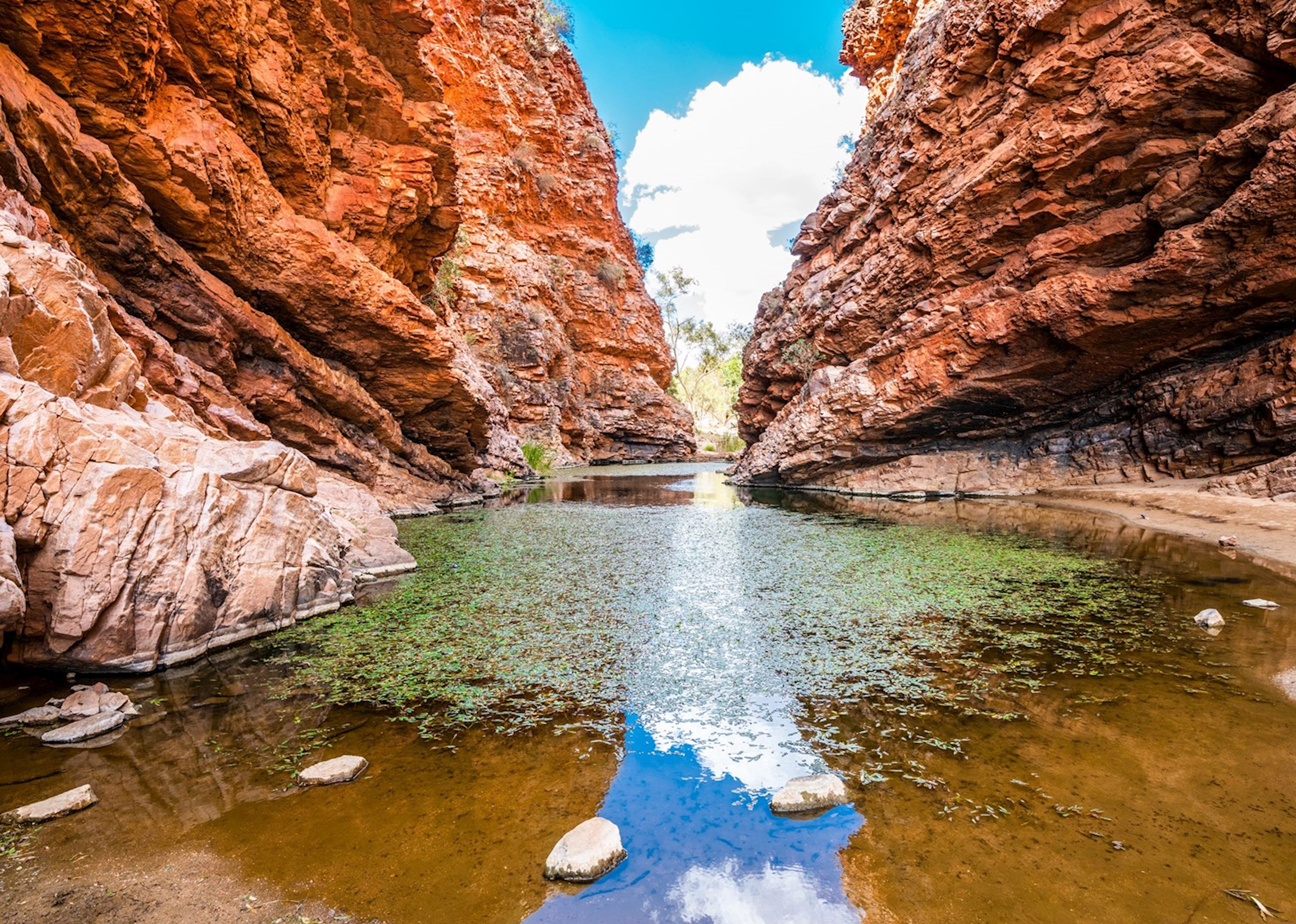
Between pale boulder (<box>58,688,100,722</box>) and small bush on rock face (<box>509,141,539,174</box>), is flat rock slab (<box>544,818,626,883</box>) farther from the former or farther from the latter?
small bush on rock face (<box>509,141,539,174</box>)

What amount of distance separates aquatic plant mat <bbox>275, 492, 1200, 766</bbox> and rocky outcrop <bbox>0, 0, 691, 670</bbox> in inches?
45.8

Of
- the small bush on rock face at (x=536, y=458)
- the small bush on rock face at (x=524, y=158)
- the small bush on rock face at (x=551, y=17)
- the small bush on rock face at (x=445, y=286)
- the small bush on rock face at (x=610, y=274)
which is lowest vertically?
the small bush on rock face at (x=536, y=458)

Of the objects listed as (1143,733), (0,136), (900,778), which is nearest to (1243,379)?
(1143,733)

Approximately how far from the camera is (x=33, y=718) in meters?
3.34

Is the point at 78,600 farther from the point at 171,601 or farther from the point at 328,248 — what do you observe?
the point at 328,248

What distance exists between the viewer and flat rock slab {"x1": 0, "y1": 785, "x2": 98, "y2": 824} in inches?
97.7

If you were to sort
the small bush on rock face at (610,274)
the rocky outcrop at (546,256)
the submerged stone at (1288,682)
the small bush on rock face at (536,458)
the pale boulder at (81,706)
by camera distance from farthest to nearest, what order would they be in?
the small bush on rock face at (610,274) → the rocky outcrop at (546,256) → the small bush on rock face at (536,458) → the submerged stone at (1288,682) → the pale boulder at (81,706)

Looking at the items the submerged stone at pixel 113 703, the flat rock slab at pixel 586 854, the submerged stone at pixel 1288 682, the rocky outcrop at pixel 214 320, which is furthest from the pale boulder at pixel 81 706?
the submerged stone at pixel 1288 682

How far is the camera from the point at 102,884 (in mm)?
2160

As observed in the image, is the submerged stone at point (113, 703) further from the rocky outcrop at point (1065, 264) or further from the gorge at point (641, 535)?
the rocky outcrop at point (1065, 264)

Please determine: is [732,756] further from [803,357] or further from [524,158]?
[524,158]

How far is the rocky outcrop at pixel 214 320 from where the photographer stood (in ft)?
13.4

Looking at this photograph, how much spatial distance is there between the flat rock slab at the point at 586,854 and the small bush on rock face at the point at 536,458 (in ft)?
80.6

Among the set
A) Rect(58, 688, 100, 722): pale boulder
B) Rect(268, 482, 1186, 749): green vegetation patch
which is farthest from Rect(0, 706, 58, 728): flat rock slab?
Rect(268, 482, 1186, 749): green vegetation patch
